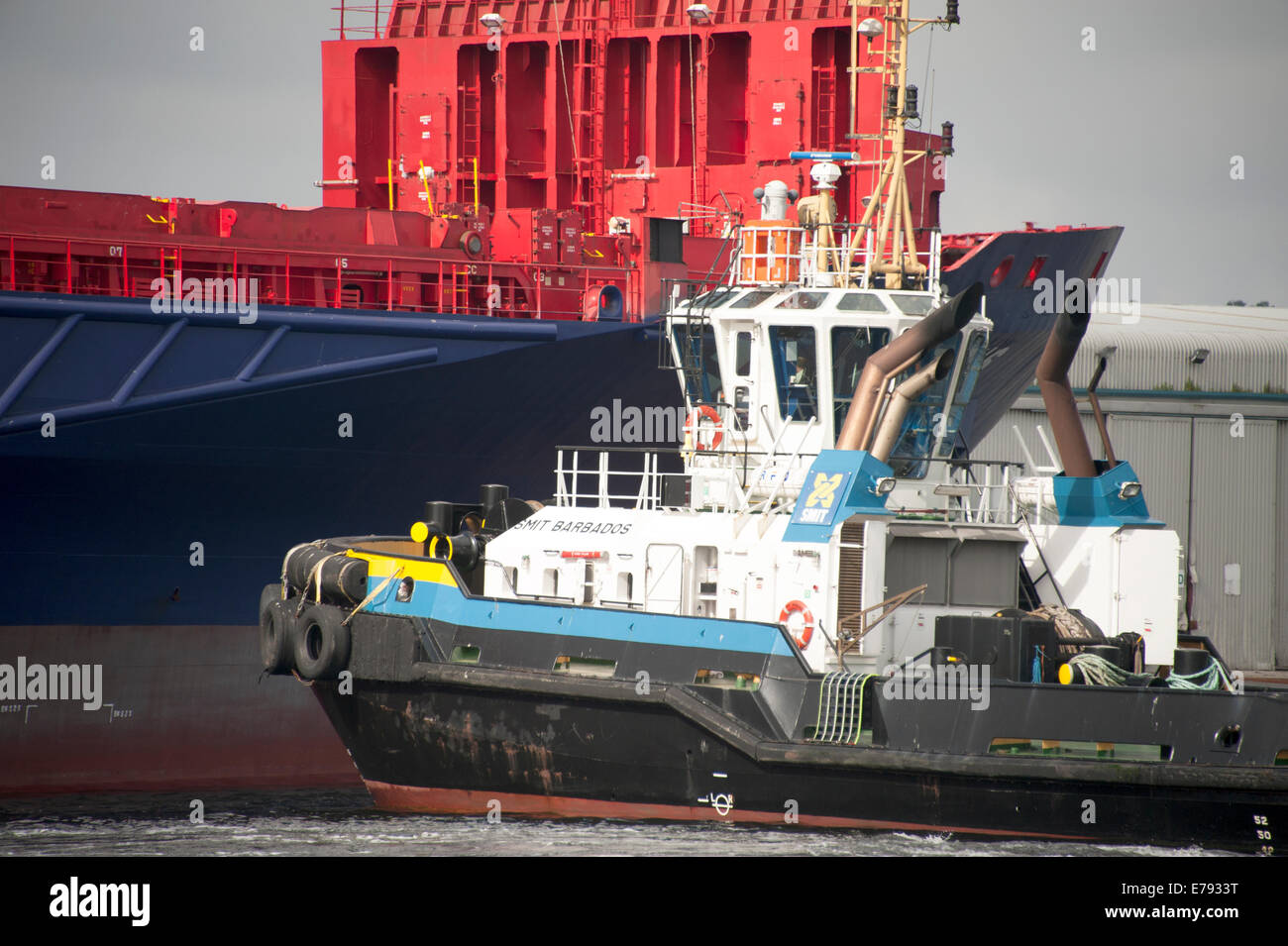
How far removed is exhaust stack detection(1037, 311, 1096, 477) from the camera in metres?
11.3

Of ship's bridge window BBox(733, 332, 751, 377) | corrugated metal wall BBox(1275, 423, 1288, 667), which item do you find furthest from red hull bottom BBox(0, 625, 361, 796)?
corrugated metal wall BBox(1275, 423, 1288, 667)

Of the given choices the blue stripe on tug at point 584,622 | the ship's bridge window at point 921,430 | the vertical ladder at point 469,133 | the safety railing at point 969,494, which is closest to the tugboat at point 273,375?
the vertical ladder at point 469,133

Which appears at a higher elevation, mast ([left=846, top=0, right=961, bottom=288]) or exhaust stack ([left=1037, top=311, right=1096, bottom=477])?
mast ([left=846, top=0, right=961, bottom=288])

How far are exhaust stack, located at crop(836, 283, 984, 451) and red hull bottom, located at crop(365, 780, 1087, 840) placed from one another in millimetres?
2536

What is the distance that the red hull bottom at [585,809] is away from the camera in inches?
376

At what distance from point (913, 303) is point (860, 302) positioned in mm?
395

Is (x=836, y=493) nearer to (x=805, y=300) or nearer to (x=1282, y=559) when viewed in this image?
(x=805, y=300)

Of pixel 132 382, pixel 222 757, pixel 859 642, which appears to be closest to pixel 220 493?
pixel 132 382

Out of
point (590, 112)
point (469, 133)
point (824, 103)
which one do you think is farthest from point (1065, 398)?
point (469, 133)

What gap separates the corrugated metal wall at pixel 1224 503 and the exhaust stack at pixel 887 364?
10770 mm

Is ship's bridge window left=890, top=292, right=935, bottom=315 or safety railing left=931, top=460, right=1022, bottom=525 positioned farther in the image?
ship's bridge window left=890, top=292, right=935, bottom=315

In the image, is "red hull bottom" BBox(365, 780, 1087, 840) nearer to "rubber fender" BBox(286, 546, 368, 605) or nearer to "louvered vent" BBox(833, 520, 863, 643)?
"louvered vent" BBox(833, 520, 863, 643)

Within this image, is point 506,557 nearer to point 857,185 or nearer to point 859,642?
point 859,642

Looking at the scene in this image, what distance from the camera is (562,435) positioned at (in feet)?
52.1
